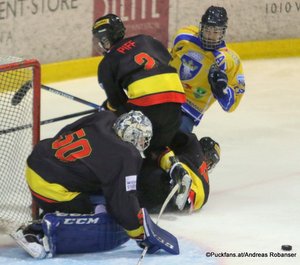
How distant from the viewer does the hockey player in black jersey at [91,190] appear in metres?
4.23

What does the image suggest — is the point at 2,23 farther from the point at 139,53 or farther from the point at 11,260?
the point at 11,260

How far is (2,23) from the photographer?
23.9 ft

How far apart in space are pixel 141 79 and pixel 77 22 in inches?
120

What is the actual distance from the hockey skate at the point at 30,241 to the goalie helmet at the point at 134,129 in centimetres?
52

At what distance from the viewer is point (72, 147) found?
436cm

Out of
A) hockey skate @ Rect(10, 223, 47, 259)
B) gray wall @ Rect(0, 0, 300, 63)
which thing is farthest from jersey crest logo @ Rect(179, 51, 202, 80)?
gray wall @ Rect(0, 0, 300, 63)

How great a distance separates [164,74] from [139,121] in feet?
2.29

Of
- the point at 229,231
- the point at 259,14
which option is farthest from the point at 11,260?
the point at 259,14

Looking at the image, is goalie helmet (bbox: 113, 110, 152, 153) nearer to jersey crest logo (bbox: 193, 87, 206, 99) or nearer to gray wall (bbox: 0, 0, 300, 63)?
jersey crest logo (bbox: 193, 87, 206, 99)

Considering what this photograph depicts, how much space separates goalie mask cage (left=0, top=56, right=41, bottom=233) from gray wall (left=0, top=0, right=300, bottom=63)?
7.35ft

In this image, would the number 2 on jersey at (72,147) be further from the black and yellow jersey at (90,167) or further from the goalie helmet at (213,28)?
the goalie helmet at (213,28)

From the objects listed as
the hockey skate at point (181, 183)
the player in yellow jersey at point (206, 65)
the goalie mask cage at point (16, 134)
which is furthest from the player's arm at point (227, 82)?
the goalie mask cage at point (16, 134)

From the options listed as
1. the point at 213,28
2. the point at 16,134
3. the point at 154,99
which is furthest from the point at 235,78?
the point at 16,134

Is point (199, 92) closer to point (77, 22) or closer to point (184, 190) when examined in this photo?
point (184, 190)
